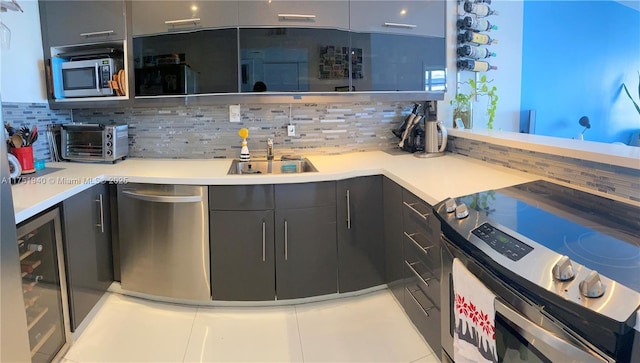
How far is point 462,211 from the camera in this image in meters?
1.47

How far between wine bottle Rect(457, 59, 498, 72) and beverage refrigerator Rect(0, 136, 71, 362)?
2832 millimetres

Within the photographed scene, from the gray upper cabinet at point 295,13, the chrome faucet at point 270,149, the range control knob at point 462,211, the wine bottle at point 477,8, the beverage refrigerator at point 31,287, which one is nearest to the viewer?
the beverage refrigerator at point 31,287

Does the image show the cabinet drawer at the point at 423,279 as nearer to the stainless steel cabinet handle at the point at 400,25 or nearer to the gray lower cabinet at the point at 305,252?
the gray lower cabinet at the point at 305,252

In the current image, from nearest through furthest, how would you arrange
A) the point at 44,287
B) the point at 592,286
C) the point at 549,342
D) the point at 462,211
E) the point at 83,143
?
the point at 592,286 < the point at 549,342 < the point at 462,211 < the point at 44,287 < the point at 83,143

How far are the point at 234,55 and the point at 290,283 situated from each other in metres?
1.48

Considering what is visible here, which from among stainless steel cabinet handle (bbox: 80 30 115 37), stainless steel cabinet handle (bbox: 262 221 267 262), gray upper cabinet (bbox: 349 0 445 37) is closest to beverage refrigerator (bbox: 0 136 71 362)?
stainless steel cabinet handle (bbox: 262 221 267 262)

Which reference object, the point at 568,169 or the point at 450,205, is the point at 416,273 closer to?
the point at 450,205

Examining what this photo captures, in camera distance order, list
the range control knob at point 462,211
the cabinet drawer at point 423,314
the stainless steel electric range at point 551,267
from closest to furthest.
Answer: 1. the stainless steel electric range at point 551,267
2. the range control knob at point 462,211
3. the cabinet drawer at point 423,314

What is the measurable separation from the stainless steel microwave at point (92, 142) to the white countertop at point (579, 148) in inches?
94.4

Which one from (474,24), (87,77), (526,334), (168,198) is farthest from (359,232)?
(87,77)

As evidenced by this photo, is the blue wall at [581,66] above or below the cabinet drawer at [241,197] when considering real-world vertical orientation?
above

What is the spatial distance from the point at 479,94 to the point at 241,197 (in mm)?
2096

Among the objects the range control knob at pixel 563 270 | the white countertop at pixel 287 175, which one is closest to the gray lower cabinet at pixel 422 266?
the white countertop at pixel 287 175

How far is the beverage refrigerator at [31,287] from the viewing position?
132 centimetres
